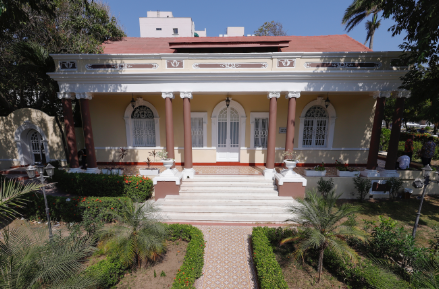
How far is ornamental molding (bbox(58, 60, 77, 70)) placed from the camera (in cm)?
838

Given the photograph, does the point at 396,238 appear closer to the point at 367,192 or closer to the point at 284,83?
the point at 367,192

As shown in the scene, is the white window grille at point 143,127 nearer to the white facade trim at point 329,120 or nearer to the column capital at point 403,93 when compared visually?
the white facade trim at point 329,120

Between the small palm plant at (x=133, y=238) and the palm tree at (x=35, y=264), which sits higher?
the palm tree at (x=35, y=264)

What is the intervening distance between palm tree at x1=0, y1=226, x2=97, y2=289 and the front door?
800cm

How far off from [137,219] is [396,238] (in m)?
6.10

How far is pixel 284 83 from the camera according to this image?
841 cm

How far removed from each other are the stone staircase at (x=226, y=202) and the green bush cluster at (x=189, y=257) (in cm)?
84

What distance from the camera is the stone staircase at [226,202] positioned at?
7074 millimetres

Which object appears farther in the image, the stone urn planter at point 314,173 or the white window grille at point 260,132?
the white window grille at point 260,132

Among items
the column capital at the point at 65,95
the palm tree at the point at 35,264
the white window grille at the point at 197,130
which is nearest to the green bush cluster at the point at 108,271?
the palm tree at the point at 35,264

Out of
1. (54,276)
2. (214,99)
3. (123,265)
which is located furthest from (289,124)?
(54,276)

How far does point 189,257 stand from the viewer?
4.64 meters

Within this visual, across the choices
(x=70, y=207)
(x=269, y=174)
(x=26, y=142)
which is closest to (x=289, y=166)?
(x=269, y=174)

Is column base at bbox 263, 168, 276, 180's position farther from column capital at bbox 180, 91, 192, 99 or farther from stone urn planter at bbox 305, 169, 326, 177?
column capital at bbox 180, 91, 192, 99
